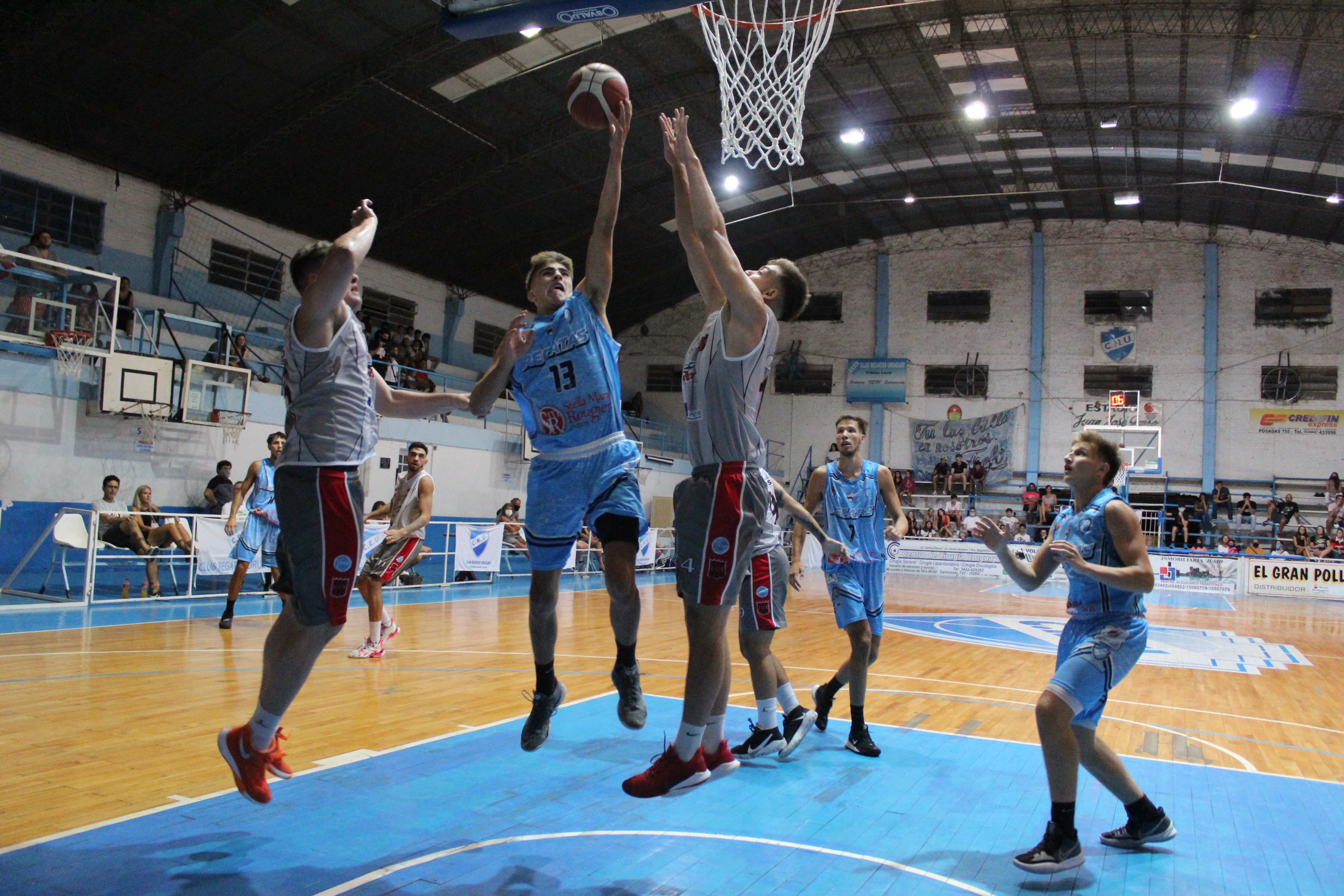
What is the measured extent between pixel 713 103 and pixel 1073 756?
17.8 metres

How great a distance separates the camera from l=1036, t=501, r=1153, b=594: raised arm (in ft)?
12.8

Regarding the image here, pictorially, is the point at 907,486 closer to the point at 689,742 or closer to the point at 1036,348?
the point at 1036,348

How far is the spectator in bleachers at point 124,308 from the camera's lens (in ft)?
44.0

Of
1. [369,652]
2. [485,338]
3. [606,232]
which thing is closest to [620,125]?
[606,232]

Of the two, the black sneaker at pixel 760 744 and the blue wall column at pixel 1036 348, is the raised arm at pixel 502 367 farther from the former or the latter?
the blue wall column at pixel 1036 348

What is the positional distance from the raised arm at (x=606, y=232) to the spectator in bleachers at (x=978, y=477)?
25.3 m

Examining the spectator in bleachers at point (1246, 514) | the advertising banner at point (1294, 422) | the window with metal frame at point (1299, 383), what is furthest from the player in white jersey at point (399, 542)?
the window with metal frame at point (1299, 383)

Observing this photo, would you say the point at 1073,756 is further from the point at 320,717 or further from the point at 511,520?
the point at 511,520

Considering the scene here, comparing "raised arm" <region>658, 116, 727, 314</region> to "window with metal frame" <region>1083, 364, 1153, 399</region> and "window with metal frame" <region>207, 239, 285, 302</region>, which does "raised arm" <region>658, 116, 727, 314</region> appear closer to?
"window with metal frame" <region>207, 239, 285, 302</region>

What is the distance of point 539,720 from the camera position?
4059 mm

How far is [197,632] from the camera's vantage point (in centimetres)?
947

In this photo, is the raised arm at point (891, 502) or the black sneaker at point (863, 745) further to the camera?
the raised arm at point (891, 502)

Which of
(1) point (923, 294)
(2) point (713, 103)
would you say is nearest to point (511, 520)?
(2) point (713, 103)

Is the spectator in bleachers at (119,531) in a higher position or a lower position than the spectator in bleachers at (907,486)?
lower
